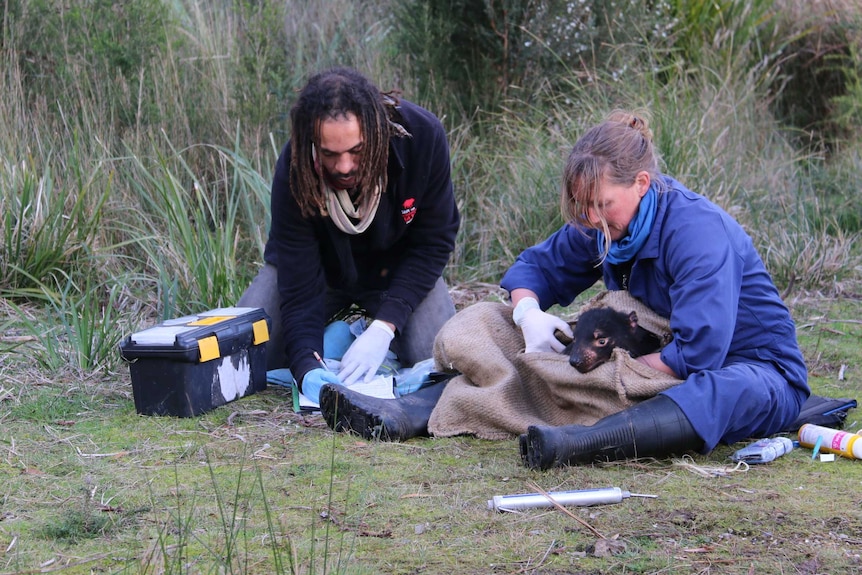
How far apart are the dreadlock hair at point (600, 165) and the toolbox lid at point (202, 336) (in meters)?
1.31

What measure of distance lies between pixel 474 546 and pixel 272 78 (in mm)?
4603

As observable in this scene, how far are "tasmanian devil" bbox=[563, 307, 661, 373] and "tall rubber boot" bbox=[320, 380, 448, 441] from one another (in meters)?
0.58

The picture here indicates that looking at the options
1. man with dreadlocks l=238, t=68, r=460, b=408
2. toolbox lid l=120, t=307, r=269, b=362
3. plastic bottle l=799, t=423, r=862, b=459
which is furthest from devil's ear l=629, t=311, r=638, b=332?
toolbox lid l=120, t=307, r=269, b=362

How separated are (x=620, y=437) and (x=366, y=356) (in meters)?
1.19

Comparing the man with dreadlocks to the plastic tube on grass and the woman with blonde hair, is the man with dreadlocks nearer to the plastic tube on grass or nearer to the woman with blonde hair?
the woman with blonde hair

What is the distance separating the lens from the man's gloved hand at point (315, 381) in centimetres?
351

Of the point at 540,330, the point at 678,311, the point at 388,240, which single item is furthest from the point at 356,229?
the point at 678,311

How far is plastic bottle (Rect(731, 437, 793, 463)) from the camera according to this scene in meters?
2.86

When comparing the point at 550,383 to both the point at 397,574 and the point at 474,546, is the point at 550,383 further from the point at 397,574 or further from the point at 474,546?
the point at 397,574

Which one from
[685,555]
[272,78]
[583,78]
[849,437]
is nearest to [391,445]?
[685,555]

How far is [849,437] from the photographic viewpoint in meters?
2.90

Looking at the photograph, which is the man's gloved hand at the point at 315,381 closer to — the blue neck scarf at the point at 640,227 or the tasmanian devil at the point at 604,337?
the tasmanian devil at the point at 604,337

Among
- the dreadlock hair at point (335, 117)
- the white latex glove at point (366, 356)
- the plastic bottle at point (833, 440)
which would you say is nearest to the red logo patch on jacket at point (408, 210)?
the dreadlock hair at point (335, 117)

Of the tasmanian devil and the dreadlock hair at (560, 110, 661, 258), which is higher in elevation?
the dreadlock hair at (560, 110, 661, 258)
